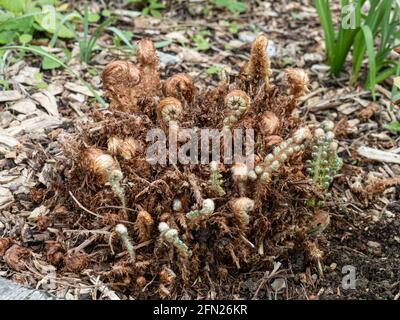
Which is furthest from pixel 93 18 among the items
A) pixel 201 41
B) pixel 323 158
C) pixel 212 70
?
pixel 323 158

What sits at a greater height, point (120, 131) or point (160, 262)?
point (120, 131)

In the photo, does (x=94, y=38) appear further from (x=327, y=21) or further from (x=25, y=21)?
(x=327, y=21)

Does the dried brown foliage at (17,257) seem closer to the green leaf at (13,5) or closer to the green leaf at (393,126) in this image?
the green leaf at (13,5)

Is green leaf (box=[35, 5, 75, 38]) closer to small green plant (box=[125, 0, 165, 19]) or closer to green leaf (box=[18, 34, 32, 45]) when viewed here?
green leaf (box=[18, 34, 32, 45])

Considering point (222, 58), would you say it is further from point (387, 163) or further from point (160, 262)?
point (160, 262)

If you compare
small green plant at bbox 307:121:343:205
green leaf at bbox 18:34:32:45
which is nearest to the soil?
green leaf at bbox 18:34:32:45

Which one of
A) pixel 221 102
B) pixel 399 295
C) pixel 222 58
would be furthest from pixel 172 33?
pixel 399 295
